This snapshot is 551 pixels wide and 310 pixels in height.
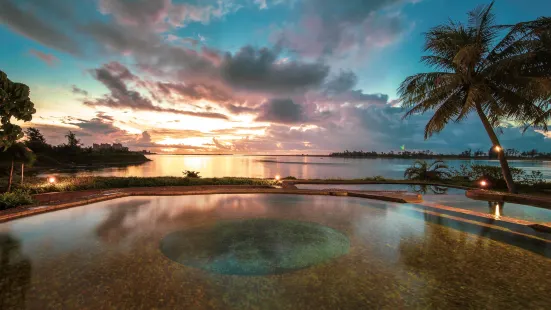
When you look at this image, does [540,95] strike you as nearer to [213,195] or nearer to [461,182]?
[461,182]

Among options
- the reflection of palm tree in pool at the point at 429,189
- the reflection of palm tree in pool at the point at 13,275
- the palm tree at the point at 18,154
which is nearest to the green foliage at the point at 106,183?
the palm tree at the point at 18,154

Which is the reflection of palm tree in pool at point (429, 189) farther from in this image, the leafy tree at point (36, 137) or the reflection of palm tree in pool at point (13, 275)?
the leafy tree at point (36, 137)

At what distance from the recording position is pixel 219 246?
5926 mm

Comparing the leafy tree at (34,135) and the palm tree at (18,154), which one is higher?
the leafy tree at (34,135)

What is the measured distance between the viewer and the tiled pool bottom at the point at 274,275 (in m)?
3.72

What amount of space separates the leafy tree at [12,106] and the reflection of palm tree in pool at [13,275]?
5.84m

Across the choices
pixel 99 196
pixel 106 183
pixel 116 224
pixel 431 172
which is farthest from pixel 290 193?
pixel 431 172

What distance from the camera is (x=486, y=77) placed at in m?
11.6

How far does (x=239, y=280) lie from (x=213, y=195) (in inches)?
329

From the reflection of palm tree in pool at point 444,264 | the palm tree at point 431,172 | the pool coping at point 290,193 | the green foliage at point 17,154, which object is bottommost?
the reflection of palm tree in pool at point 444,264

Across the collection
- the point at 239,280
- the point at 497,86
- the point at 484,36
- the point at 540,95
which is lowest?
the point at 239,280

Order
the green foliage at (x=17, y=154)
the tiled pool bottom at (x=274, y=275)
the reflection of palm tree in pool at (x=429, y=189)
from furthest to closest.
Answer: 1. the reflection of palm tree in pool at (x=429, y=189)
2. the green foliage at (x=17, y=154)
3. the tiled pool bottom at (x=274, y=275)

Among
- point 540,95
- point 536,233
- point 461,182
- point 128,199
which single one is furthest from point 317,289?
point 461,182

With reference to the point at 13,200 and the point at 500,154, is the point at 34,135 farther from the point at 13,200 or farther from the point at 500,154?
the point at 500,154
